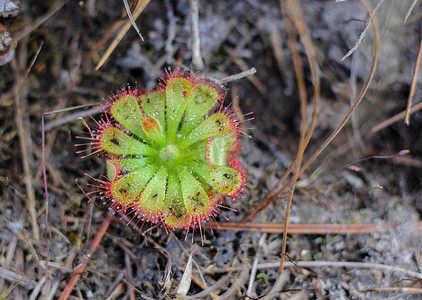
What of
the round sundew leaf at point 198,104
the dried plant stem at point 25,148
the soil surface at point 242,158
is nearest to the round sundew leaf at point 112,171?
the soil surface at point 242,158

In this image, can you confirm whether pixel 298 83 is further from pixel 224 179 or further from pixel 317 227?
pixel 317 227

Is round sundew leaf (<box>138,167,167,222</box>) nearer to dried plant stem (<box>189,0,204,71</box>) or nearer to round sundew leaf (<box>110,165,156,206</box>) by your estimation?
round sundew leaf (<box>110,165,156,206</box>)

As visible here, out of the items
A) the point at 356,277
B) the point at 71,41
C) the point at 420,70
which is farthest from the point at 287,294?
the point at 71,41

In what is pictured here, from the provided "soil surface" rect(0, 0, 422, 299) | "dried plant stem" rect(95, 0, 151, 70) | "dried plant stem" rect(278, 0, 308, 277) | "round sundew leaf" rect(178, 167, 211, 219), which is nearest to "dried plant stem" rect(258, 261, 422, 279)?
"soil surface" rect(0, 0, 422, 299)

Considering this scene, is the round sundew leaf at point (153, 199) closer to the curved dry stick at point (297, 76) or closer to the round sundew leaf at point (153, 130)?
the round sundew leaf at point (153, 130)

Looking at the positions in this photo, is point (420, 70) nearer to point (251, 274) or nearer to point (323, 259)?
point (323, 259)

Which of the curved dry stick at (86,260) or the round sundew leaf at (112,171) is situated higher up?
the round sundew leaf at (112,171)
